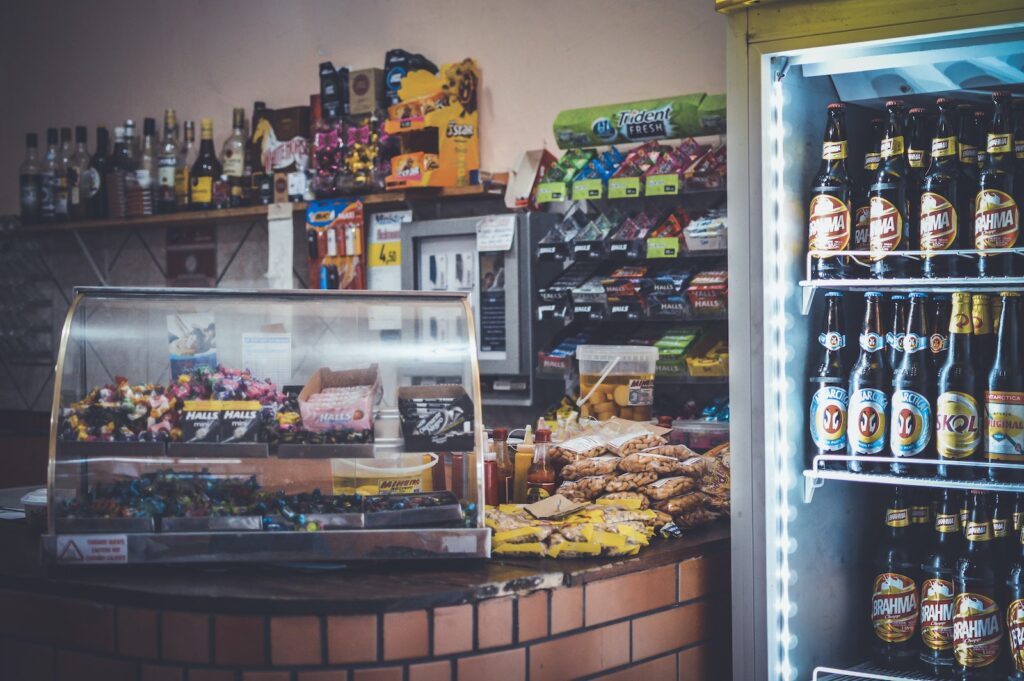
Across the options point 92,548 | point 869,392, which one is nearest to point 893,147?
point 869,392

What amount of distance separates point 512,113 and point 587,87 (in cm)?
40

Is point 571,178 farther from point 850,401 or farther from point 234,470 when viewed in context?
point 234,470

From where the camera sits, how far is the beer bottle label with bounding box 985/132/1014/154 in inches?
93.9

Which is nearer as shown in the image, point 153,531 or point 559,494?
point 153,531

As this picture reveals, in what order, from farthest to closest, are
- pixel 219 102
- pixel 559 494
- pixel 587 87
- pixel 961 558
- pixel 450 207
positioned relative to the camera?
pixel 219 102 < pixel 450 207 < pixel 587 87 < pixel 559 494 < pixel 961 558

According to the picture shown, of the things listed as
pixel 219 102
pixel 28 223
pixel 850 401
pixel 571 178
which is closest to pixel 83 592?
pixel 850 401

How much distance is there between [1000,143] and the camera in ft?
7.84

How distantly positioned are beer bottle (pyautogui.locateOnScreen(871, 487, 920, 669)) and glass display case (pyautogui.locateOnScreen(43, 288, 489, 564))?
40.5 inches

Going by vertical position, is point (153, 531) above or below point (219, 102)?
below

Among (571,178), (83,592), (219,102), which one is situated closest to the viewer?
(83,592)

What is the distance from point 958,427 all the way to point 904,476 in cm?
16

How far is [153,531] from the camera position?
2277 millimetres

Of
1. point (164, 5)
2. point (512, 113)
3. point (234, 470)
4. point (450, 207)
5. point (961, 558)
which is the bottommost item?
point (961, 558)

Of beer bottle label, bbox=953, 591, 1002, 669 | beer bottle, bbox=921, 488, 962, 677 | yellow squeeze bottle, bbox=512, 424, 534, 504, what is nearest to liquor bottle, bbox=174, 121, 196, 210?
yellow squeeze bottle, bbox=512, 424, 534, 504
